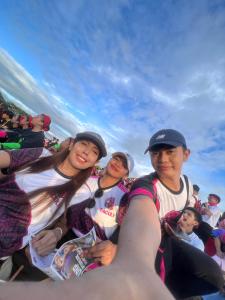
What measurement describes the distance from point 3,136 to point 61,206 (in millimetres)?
3306

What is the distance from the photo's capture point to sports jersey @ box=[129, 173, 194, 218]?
70.0 inches

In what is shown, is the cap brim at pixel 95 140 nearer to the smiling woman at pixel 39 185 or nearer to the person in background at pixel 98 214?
the smiling woman at pixel 39 185

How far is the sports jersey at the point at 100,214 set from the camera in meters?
2.44

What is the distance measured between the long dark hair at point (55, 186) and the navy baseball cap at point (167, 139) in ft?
2.79

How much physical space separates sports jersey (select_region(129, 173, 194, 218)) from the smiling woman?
761mm

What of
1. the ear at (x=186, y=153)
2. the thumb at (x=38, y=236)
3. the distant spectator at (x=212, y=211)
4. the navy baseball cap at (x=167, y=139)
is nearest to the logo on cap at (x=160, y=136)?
the navy baseball cap at (x=167, y=139)

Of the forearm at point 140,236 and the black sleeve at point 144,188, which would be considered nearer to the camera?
the forearm at point 140,236

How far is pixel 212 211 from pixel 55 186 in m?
5.70

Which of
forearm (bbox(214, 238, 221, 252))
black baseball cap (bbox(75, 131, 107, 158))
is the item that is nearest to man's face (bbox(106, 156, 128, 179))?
black baseball cap (bbox(75, 131, 107, 158))

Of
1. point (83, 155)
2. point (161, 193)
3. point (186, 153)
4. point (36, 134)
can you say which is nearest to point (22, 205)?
point (83, 155)

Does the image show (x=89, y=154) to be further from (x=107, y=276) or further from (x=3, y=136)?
(x=3, y=136)

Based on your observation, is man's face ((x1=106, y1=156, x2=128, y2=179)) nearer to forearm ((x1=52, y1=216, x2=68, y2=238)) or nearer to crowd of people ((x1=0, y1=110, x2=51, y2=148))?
forearm ((x1=52, y1=216, x2=68, y2=238))

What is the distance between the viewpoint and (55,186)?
2293mm

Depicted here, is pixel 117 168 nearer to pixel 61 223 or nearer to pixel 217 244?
pixel 61 223
